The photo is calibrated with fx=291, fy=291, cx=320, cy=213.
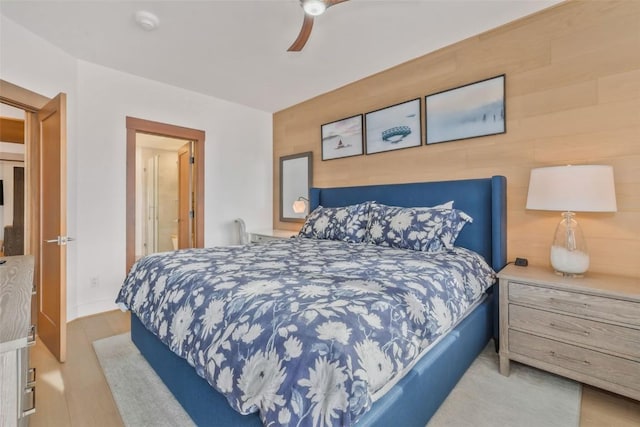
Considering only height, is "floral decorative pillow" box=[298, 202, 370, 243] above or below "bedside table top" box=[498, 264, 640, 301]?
above

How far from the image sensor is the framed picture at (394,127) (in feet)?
9.96

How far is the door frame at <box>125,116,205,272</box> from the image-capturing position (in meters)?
3.31

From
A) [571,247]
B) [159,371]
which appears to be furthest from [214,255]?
[571,247]

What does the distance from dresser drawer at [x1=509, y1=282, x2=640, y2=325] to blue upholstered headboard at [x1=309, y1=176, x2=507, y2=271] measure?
463 mm

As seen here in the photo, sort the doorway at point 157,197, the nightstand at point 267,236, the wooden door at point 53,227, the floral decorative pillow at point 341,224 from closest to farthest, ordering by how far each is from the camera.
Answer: the wooden door at point 53,227
the floral decorative pillow at point 341,224
the nightstand at point 267,236
the doorway at point 157,197

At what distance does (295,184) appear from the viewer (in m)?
4.39

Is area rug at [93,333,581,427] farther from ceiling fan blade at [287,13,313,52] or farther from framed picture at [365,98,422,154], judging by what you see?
ceiling fan blade at [287,13,313,52]

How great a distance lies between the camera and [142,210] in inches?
238

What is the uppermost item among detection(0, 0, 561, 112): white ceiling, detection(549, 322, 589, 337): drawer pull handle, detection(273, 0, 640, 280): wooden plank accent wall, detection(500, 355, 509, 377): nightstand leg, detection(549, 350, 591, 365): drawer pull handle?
detection(0, 0, 561, 112): white ceiling

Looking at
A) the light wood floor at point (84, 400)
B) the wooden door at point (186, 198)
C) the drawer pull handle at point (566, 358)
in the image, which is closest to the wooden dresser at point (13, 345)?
the light wood floor at point (84, 400)

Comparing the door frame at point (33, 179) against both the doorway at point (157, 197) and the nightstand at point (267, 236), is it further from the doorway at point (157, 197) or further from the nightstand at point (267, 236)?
the doorway at point (157, 197)

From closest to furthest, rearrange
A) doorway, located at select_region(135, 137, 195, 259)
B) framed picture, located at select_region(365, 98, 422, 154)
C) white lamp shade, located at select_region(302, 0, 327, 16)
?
white lamp shade, located at select_region(302, 0, 327, 16), framed picture, located at select_region(365, 98, 422, 154), doorway, located at select_region(135, 137, 195, 259)

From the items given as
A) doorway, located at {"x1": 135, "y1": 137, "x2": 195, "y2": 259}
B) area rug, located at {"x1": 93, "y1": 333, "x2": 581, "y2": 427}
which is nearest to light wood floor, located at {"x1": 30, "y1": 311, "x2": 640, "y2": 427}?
area rug, located at {"x1": 93, "y1": 333, "x2": 581, "y2": 427}

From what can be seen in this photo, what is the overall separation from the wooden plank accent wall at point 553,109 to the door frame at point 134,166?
8.64ft
